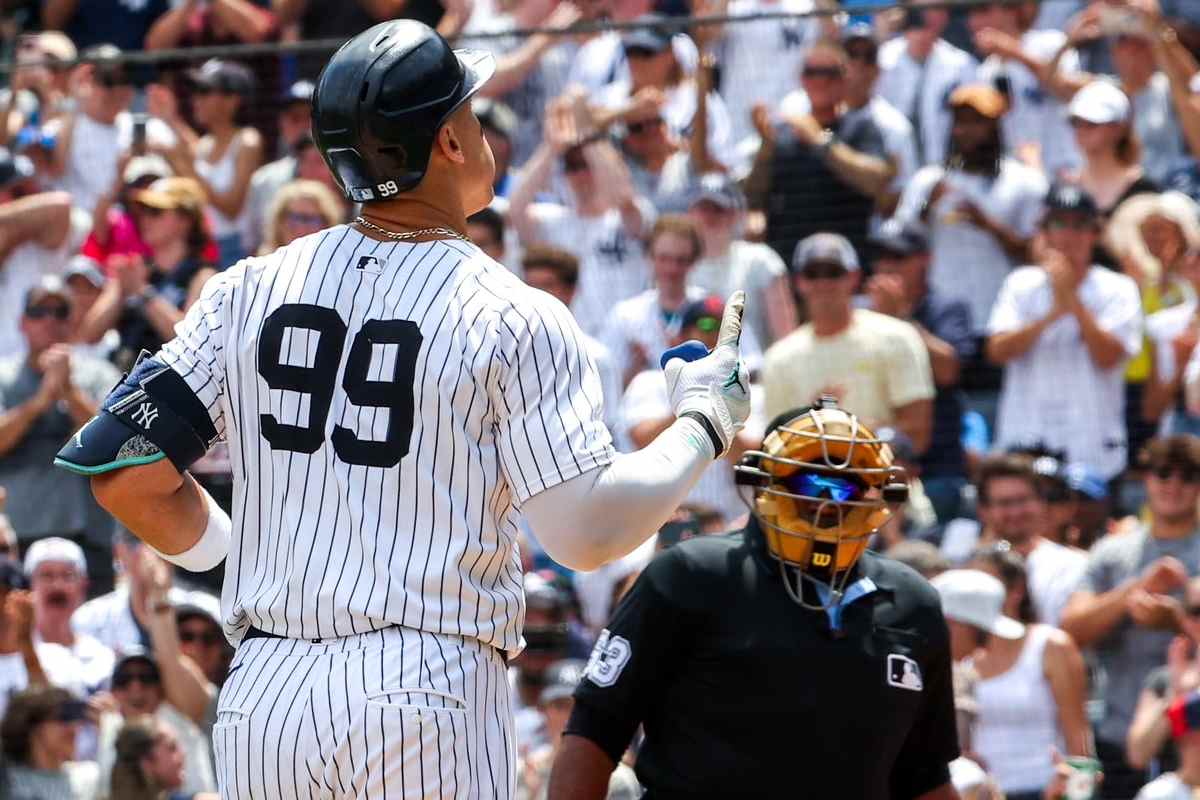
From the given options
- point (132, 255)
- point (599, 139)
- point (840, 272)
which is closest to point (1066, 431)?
point (840, 272)

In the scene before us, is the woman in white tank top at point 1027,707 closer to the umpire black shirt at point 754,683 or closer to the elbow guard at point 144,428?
the umpire black shirt at point 754,683

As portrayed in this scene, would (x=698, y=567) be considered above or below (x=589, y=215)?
above

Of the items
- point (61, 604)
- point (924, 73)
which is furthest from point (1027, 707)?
point (61, 604)

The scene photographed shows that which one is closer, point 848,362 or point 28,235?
point 848,362

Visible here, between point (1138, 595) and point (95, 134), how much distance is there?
15.9 feet

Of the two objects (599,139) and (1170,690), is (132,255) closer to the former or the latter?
(599,139)

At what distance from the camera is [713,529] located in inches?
247

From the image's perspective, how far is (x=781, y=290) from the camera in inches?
287

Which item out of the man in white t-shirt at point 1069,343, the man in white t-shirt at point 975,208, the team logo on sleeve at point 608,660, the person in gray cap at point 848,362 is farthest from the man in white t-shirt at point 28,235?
the team logo on sleeve at point 608,660

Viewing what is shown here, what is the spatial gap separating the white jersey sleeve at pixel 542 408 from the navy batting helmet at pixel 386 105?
0.86ft

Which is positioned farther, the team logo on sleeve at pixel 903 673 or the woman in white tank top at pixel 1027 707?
the woman in white tank top at pixel 1027 707

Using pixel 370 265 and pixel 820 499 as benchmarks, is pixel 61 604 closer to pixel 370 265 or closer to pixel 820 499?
pixel 820 499

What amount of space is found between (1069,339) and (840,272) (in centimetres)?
88

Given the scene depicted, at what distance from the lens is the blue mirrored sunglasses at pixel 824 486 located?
3455 millimetres
